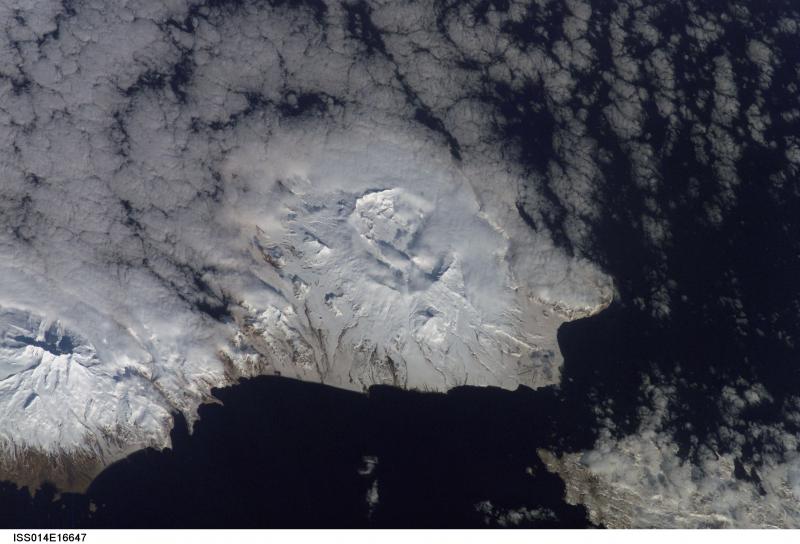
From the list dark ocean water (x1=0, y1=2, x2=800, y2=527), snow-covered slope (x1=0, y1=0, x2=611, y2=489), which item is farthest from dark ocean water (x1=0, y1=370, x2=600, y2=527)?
snow-covered slope (x1=0, y1=0, x2=611, y2=489)

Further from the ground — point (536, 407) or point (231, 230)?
point (231, 230)

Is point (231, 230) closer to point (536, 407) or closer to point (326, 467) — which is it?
point (326, 467)

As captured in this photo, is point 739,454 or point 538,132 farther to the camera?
point 538,132

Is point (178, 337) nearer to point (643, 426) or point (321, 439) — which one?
point (321, 439)

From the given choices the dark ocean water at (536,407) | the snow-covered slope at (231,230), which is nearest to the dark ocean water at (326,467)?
the dark ocean water at (536,407)

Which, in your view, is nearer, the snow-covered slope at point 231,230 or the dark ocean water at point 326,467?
the snow-covered slope at point 231,230

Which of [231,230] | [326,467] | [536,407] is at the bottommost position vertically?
[326,467]

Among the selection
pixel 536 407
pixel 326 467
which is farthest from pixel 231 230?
pixel 536 407

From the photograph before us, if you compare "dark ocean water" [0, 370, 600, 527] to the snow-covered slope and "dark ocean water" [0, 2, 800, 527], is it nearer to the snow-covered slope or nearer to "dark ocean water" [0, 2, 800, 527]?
"dark ocean water" [0, 2, 800, 527]

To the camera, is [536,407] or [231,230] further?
[536,407]

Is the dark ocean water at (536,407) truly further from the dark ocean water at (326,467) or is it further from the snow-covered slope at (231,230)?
the snow-covered slope at (231,230)
